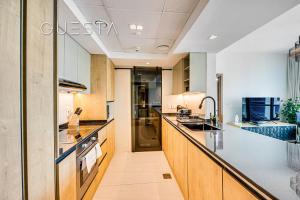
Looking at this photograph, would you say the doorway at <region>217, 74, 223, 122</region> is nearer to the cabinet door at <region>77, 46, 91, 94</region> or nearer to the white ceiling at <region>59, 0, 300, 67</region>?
the white ceiling at <region>59, 0, 300, 67</region>

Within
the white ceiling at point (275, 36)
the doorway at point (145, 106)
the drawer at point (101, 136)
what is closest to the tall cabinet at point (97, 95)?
the drawer at point (101, 136)

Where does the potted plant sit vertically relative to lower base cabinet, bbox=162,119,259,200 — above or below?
above

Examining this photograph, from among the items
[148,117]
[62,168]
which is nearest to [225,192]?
[62,168]

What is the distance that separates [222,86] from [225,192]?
3.64 m

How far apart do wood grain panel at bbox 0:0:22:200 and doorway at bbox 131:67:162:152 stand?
3423mm

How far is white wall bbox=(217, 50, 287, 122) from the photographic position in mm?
4242

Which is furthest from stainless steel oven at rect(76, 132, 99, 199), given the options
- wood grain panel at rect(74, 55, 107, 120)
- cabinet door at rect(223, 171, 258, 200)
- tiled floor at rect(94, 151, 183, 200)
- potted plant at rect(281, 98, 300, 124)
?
potted plant at rect(281, 98, 300, 124)

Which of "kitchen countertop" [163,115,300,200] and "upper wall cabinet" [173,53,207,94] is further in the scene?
"upper wall cabinet" [173,53,207,94]

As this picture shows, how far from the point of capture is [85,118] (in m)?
3.07

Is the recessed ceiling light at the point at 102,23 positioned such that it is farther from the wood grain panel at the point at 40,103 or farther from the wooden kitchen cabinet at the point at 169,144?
the wooden kitchen cabinet at the point at 169,144

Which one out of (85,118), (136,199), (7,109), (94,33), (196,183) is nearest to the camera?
(7,109)

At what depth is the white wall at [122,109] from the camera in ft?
14.1

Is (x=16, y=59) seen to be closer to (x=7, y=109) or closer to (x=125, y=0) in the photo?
(x=7, y=109)

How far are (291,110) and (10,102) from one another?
5.29 meters
